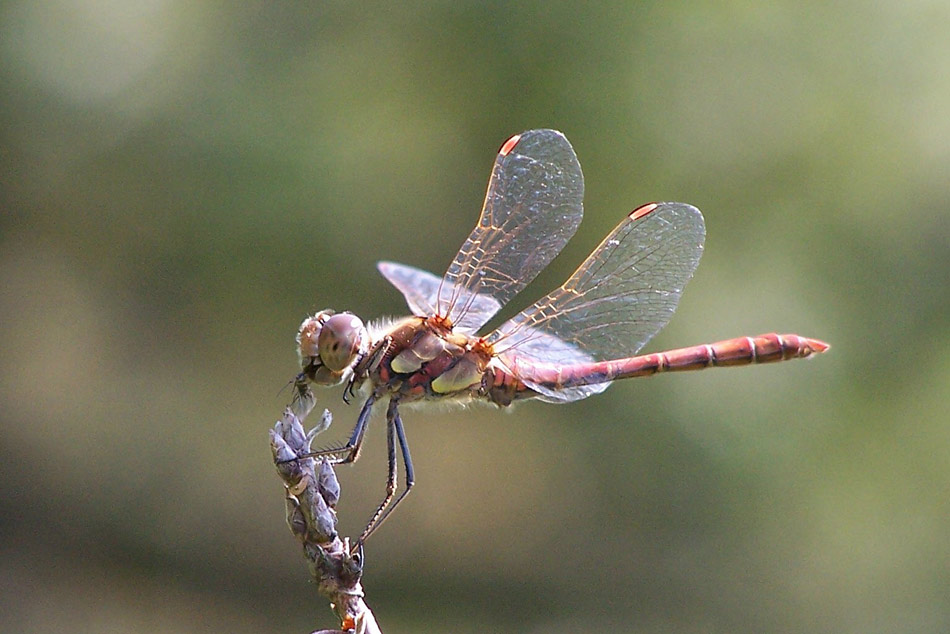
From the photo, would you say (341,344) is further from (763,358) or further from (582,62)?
(582,62)

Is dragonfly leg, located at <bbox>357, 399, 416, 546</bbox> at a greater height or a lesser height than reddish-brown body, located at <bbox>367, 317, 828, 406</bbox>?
lesser

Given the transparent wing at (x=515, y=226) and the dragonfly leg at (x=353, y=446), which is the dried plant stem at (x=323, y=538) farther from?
the transparent wing at (x=515, y=226)

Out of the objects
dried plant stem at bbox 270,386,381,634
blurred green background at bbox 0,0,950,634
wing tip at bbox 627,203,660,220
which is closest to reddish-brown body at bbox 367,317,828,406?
wing tip at bbox 627,203,660,220

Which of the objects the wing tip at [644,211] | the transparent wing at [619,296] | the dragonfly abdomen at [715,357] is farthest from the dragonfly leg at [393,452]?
the wing tip at [644,211]

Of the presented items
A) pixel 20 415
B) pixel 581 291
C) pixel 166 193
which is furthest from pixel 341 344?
pixel 20 415

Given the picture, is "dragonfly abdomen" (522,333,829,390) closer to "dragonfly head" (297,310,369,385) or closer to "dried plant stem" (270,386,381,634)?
"dragonfly head" (297,310,369,385)

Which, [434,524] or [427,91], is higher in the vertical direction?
[427,91]
